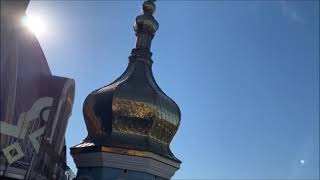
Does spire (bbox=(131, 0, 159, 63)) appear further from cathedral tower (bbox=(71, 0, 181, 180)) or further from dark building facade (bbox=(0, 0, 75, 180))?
dark building facade (bbox=(0, 0, 75, 180))

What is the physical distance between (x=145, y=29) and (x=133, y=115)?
3.48m

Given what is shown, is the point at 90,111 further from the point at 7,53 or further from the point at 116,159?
the point at 7,53

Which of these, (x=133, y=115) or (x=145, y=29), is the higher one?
→ (x=145, y=29)

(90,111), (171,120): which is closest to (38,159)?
(90,111)

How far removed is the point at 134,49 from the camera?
13.8m

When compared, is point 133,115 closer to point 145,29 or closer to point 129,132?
point 129,132

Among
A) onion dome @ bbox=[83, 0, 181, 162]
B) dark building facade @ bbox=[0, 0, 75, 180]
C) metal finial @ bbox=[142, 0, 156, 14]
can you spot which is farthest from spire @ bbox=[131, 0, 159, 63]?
dark building facade @ bbox=[0, 0, 75, 180]

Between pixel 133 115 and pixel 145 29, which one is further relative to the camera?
Answer: pixel 145 29

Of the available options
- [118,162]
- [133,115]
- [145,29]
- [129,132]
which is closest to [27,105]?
[118,162]

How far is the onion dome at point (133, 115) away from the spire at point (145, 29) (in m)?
0.75

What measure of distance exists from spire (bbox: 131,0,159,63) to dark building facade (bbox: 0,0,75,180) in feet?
10.5

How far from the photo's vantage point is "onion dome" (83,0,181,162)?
1147cm

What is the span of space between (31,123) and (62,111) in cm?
167

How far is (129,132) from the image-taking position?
11.5 meters
